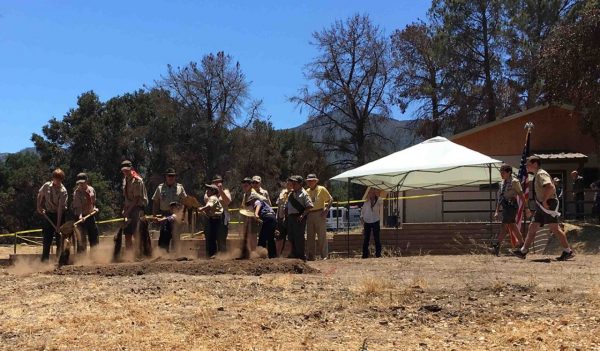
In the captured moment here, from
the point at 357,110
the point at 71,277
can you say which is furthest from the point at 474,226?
the point at 357,110

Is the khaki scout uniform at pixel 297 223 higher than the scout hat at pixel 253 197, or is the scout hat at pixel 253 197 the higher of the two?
the scout hat at pixel 253 197

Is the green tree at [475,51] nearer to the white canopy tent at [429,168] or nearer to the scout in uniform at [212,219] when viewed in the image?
the white canopy tent at [429,168]

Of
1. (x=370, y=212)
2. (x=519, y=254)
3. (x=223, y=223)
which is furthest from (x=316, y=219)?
(x=519, y=254)

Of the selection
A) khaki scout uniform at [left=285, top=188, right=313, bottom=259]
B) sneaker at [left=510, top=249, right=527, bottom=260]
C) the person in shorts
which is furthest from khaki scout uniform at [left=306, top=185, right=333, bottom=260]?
sneaker at [left=510, top=249, right=527, bottom=260]

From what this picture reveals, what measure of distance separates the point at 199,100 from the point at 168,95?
2316 mm

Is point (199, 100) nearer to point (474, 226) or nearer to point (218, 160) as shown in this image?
point (218, 160)

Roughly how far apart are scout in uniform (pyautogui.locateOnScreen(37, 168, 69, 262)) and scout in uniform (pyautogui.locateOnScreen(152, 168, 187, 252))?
62.7 inches

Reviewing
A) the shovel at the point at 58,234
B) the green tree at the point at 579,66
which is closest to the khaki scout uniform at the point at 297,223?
the shovel at the point at 58,234

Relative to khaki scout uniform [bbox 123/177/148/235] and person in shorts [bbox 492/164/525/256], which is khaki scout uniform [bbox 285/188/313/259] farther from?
person in shorts [bbox 492/164/525/256]

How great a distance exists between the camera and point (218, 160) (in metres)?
42.1

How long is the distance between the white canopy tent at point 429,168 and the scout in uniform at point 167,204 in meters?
4.86

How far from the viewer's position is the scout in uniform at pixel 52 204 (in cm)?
1067

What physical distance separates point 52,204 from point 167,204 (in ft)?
6.46

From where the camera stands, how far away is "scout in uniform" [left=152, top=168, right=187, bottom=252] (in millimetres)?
10984
